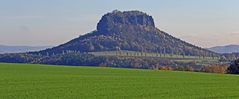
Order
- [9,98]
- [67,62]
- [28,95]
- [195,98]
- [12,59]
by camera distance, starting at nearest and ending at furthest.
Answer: [9,98] < [28,95] < [195,98] < [12,59] < [67,62]

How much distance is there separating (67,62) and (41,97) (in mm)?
158171

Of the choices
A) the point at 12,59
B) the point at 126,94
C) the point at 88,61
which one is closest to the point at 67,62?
the point at 88,61

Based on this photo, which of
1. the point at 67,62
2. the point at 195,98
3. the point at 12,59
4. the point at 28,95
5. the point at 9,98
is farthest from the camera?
the point at 67,62

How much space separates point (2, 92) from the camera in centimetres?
2509

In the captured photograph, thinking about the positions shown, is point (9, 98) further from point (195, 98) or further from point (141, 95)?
point (195, 98)

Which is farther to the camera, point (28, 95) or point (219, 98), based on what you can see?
point (219, 98)

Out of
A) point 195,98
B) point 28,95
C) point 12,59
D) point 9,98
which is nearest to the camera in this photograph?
point 9,98

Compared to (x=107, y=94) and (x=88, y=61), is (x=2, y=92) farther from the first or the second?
(x=88, y=61)

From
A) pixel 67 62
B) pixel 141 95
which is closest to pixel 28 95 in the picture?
pixel 141 95

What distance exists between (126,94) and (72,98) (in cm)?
421

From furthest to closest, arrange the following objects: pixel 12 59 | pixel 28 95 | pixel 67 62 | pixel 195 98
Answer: pixel 67 62 < pixel 12 59 < pixel 195 98 < pixel 28 95

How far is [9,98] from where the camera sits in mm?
22250

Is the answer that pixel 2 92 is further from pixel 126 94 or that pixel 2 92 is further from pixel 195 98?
pixel 195 98

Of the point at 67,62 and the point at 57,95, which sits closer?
the point at 57,95
